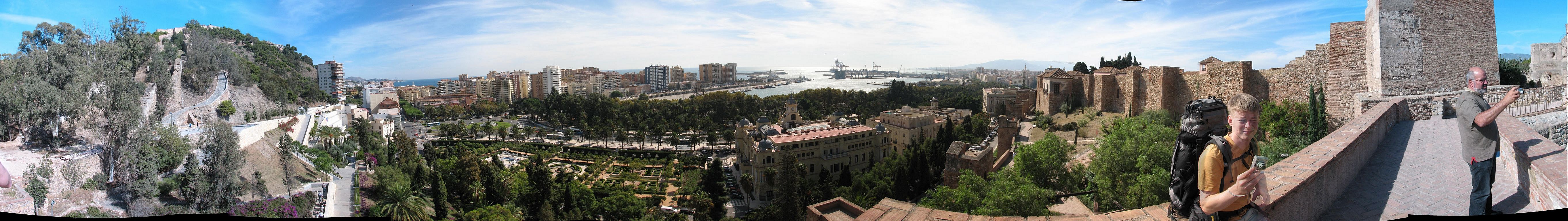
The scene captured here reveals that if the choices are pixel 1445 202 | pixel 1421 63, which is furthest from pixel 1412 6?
pixel 1445 202

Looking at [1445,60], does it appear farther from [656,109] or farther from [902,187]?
[656,109]

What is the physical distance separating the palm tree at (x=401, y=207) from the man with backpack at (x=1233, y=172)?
1083 cm

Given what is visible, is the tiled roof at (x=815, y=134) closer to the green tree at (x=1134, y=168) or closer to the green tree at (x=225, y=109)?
the green tree at (x=1134, y=168)

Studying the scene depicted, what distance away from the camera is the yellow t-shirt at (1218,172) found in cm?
123

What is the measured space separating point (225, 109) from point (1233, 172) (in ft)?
58.2

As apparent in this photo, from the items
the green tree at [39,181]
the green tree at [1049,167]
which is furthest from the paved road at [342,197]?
the green tree at [1049,167]

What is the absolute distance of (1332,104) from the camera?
6.81 meters

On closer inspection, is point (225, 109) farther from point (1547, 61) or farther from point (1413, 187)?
point (1547, 61)

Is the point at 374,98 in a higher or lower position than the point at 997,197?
higher

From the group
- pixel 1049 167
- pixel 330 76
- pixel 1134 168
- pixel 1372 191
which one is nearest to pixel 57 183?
pixel 1049 167

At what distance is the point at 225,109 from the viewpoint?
43.4ft

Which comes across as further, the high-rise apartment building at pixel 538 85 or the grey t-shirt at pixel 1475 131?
the high-rise apartment building at pixel 538 85

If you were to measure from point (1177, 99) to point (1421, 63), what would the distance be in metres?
3.24

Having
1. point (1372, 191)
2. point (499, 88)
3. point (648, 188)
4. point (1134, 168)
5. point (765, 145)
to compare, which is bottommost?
point (648, 188)
